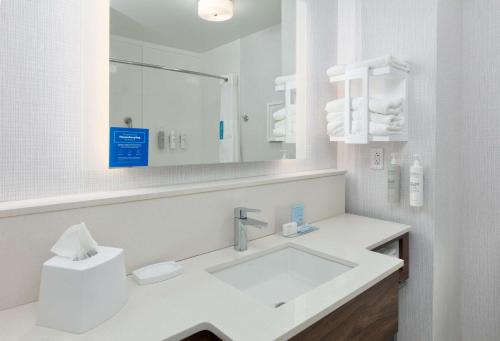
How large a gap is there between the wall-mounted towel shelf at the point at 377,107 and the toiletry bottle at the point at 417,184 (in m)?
0.16

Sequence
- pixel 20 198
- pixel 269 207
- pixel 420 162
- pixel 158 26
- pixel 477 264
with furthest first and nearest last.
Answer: pixel 477 264 < pixel 420 162 < pixel 269 207 < pixel 158 26 < pixel 20 198

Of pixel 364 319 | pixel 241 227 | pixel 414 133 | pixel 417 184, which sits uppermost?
pixel 414 133

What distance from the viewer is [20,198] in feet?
3.05

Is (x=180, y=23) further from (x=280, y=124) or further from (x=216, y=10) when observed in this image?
(x=280, y=124)

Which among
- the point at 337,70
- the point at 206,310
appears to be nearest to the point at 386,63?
the point at 337,70

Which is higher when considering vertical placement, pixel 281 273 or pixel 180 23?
pixel 180 23

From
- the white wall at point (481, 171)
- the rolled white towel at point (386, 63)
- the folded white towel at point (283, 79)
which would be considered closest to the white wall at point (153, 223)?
the folded white towel at point (283, 79)

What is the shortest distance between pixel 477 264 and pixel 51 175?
2.07 m

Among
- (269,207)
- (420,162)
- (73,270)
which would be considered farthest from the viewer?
(420,162)

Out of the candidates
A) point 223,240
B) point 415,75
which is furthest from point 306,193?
point 415,75

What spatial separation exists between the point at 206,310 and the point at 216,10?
1.18m

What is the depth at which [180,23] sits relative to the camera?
125 cm

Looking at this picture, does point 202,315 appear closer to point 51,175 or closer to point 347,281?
point 347,281

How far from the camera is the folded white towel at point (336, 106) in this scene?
1696 millimetres
